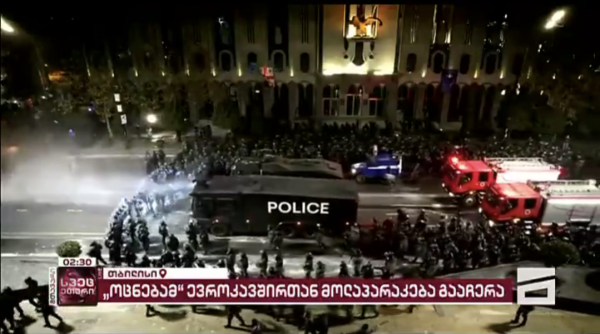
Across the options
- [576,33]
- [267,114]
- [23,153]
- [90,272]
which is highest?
[576,33]

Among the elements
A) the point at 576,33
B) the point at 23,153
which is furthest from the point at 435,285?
the point at 23,153

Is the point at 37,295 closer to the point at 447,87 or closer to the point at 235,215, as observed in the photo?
the point at 235,215

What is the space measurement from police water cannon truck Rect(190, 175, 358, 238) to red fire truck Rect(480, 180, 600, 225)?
5.09ft

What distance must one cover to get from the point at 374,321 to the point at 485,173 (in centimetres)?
203

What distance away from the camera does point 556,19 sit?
16.3 ft

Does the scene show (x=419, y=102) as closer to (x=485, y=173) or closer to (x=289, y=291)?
(x=485, y=173)

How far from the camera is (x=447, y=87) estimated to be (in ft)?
17.3

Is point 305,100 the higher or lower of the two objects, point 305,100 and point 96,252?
the higher

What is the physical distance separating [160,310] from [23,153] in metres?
2.62

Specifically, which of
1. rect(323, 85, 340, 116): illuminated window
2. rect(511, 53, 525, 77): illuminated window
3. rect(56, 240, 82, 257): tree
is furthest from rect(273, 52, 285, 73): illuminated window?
rect(56, 240, 82, 257): tree

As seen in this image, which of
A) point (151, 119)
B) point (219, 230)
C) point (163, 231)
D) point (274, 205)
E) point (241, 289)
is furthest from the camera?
point (219, 230)

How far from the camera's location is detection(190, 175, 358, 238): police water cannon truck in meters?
5.52

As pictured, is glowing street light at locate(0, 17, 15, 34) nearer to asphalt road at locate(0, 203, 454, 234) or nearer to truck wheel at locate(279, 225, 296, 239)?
asphalt road at locate(0, 203, 454, 234)

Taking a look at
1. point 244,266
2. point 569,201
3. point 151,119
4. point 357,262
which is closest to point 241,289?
point 244,266
